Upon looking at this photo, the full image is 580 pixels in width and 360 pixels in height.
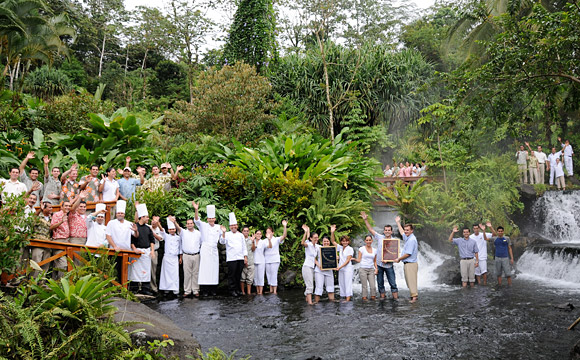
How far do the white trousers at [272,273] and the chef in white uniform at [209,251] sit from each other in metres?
1.25

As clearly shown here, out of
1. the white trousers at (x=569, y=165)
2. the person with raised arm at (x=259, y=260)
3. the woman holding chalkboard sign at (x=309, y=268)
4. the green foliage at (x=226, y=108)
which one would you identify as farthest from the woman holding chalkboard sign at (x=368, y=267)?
the white trousers at (x=569, y=165)

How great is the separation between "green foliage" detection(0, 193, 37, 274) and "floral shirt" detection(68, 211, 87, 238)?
8.22 ft

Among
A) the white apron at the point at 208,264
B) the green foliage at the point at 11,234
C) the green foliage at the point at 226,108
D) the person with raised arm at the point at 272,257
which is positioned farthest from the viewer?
the green foliage at the point at 226,108

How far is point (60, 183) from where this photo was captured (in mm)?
11047

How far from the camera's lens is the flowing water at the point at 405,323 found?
7.09 m

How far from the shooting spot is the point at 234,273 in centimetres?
1193

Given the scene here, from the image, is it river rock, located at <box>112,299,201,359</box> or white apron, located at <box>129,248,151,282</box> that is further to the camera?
white apron, located at <box>129,248,151,282</box>

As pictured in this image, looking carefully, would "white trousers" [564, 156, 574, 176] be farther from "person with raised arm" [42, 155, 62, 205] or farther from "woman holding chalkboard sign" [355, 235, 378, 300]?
"person with raised arm" [42, 155, 62, 205]

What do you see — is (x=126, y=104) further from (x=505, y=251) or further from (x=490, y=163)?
(x=505, y=251)


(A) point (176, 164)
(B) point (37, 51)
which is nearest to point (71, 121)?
(A) point (176, 164)

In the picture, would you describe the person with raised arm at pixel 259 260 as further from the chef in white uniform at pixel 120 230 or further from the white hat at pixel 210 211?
the chef in white uniform at pixel 120 230

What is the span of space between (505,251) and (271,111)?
10279 millimetres

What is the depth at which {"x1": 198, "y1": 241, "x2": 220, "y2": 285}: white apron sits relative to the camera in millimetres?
11750

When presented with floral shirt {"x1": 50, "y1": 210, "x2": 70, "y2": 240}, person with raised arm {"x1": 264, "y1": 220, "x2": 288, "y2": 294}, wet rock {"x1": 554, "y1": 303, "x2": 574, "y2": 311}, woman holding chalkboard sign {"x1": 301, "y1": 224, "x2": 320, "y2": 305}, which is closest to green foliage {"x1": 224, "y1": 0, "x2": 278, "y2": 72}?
person with raised arm {"x1": 264, "y1": 220, "x2": 288, "y2": 294}
